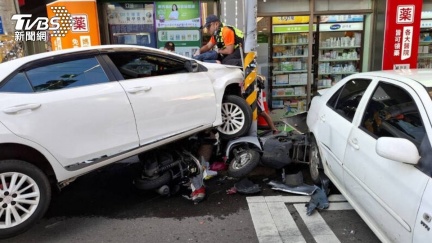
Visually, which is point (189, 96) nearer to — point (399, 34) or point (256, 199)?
point (256, 199)

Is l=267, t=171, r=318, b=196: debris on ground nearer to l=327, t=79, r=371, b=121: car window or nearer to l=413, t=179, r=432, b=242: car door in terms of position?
l=327, t=79, r=371, b=121: car window

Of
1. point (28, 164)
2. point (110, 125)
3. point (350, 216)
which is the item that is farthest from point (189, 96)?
point (350, 216)

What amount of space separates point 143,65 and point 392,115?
9.33 ft

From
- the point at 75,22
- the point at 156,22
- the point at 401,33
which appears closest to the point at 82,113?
the point at 75,22

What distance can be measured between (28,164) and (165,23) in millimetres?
5498

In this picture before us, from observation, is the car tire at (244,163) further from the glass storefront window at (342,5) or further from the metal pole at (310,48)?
the glass storefront window at (342,5)

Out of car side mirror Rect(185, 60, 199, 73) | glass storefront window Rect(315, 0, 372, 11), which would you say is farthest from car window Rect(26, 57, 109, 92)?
glass storefront window Rect(315, 0, 372, 11)

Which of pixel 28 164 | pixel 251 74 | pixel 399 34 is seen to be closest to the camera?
pixel 28 164

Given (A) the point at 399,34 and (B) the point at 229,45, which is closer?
(B) the point at 229,45

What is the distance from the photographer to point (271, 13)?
8.13 m

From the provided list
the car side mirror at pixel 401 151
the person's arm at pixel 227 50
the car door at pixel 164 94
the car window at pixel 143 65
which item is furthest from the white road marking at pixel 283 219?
the person's arm at pixel 227 50

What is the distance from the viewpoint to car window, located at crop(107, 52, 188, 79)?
4254 mm

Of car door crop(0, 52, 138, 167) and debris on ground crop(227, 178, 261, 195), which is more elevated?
car door crop(0, 52, 138, 167)

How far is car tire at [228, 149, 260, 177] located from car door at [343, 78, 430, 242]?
4.68 feet
